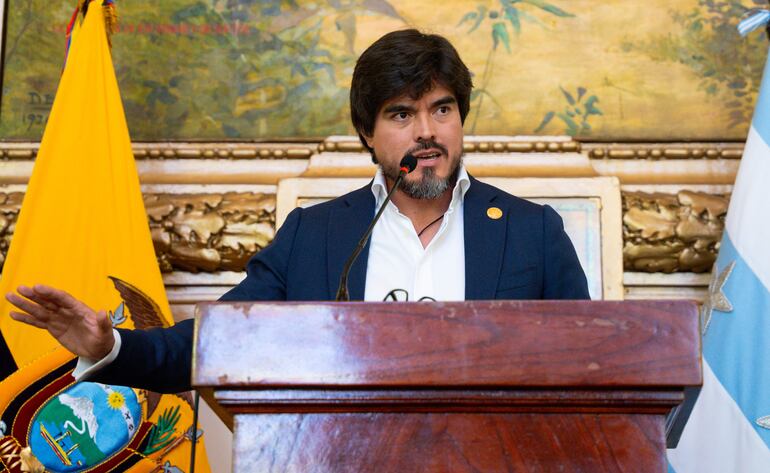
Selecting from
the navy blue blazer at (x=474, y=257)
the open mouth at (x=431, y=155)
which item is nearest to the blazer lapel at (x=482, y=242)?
the navy blue blazer at (x=474, y=257)

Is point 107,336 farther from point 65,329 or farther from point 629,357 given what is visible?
point 629,357

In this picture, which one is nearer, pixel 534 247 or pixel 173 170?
pixel 534 247

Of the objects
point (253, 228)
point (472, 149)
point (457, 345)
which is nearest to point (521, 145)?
point (472, 149)

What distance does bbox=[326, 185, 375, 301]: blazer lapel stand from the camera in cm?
227

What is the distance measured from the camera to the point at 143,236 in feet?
10.4

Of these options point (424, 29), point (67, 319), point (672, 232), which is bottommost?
point (672, 232)

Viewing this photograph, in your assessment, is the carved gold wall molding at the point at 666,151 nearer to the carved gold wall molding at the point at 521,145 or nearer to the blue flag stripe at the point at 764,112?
the carved gold wall molding at the point at 521,145

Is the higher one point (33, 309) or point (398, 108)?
point (398, 108)

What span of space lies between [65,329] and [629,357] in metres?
0.92

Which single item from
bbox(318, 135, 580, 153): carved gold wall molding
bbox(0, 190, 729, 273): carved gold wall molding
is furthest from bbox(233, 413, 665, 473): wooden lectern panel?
bbox(318, 135, 580, 153): carved gold wall molding

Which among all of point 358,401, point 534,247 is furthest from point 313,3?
point 358,401
